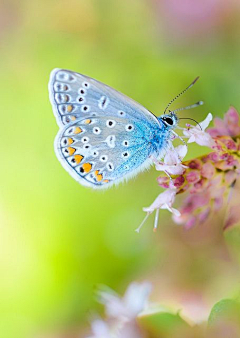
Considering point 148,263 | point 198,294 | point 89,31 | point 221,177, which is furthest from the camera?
point 89,31

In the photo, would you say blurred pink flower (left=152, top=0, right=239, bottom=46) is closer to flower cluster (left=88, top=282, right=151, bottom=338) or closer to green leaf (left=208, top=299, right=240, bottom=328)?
flower cluster (left=88, top=282, right=151, bottom=338)

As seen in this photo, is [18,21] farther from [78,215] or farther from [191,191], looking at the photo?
[191,191]

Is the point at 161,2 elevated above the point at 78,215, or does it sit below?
above

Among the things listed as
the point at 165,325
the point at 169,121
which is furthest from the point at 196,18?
the point at 165,325

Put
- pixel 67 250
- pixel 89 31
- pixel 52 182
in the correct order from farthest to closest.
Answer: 1. pixel 89 31
2. pixel 52 182
3. pixel 67 250

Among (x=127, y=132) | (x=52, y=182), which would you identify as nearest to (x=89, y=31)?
(x=52, y=182)

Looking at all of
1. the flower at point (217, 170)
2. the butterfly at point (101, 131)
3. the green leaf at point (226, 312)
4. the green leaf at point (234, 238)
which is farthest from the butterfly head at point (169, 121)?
the green leaf at point (226, 312)
